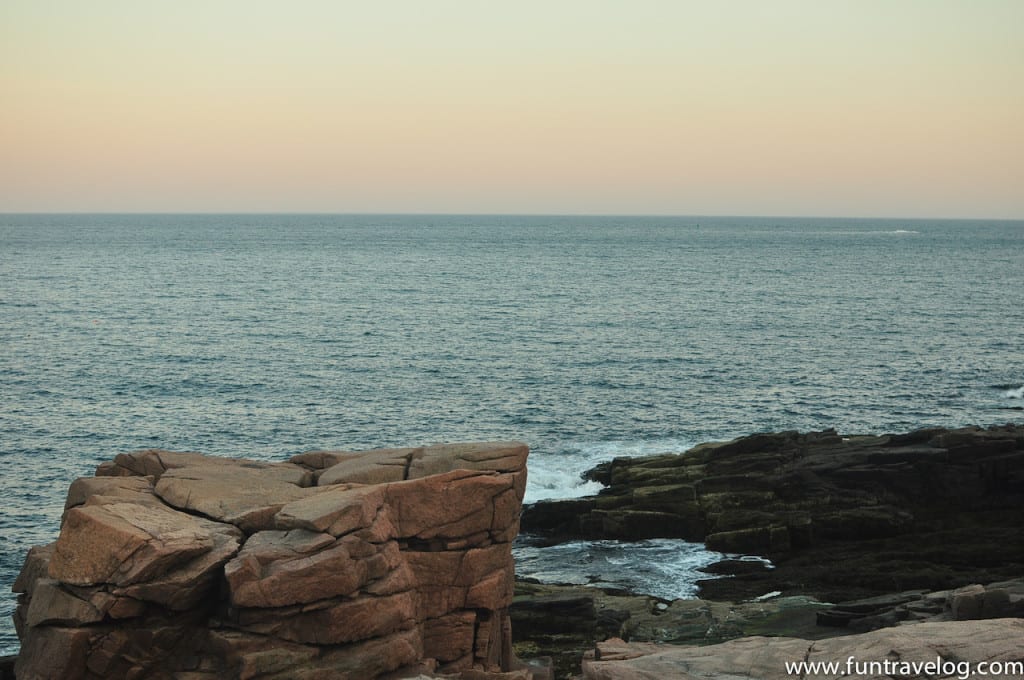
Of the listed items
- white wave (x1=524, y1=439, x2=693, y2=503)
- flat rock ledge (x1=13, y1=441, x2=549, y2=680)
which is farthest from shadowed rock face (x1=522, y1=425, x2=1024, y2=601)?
flat rock ledge (x1=13, y1=441, x2=549, y2=680)

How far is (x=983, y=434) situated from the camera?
47.5 meters

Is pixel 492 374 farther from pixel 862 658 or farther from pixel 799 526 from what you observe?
pixel 862 658

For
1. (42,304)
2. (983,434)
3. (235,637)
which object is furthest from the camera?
(42,304)

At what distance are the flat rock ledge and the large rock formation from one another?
11.4 feet

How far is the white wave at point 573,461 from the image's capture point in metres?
52.3

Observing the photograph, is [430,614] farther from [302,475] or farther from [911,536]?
[911,536]

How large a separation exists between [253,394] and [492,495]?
172 feet

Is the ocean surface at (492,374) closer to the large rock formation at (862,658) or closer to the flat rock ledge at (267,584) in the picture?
the flat rock ledge at (267,584)

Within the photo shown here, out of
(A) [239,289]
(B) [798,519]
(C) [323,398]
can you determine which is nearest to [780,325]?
(C) [323,398]

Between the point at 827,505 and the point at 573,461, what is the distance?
16.8 metres

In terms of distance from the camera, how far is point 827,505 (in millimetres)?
44781

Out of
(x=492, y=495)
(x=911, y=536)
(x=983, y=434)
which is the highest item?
(x=492, y=495)

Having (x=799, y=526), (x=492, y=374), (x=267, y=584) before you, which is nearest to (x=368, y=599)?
(x=267, y=584)

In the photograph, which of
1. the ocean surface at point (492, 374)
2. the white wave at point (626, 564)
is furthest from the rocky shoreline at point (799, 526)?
the ocean surface at point (492, 374)
